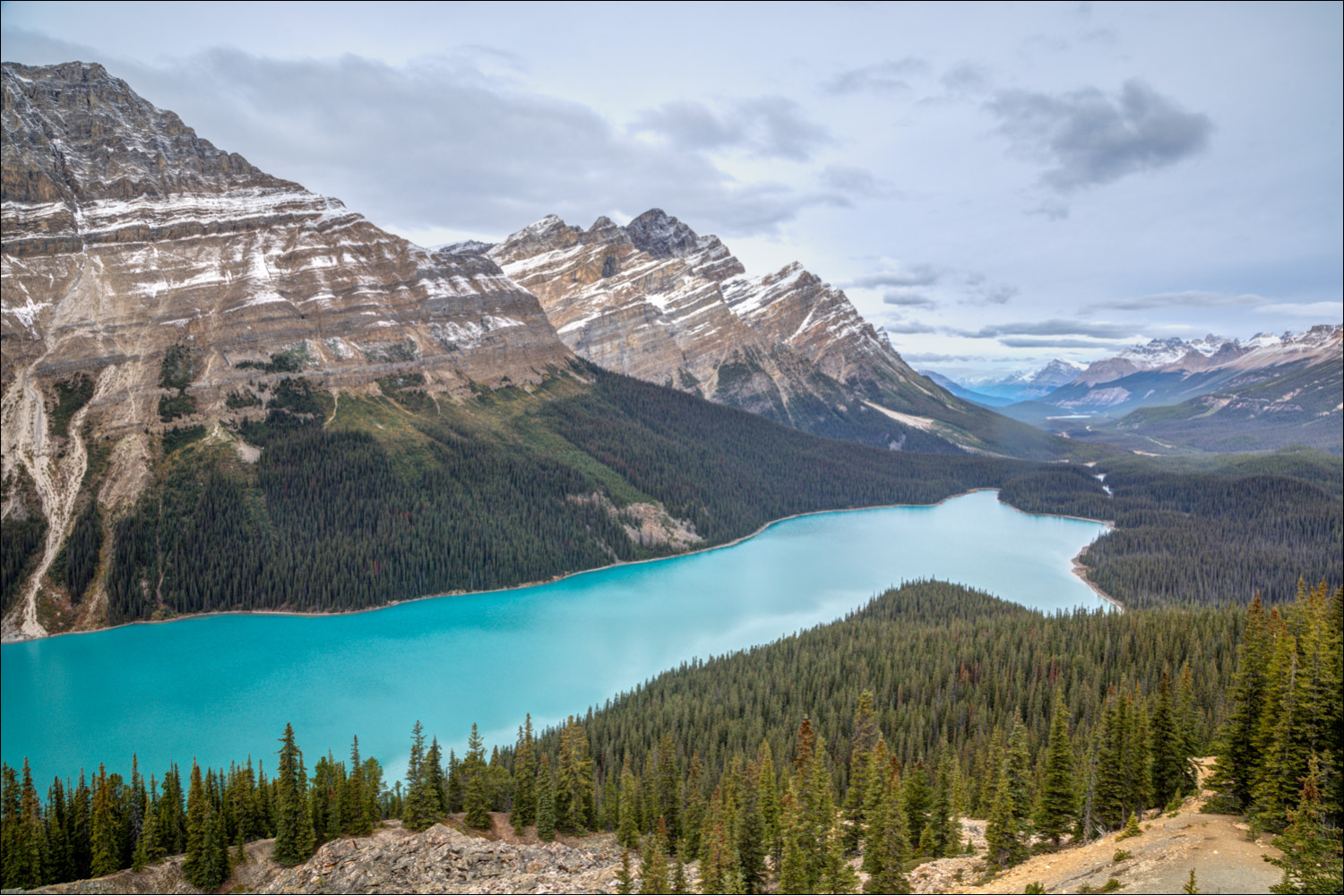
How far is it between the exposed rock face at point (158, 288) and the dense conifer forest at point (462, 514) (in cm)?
853

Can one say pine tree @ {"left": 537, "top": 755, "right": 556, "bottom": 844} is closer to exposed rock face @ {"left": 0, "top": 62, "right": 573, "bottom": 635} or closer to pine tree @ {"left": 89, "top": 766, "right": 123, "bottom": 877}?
pine tree @ {"left": 89, "top": 766, "right": 123, "bottom": 877}

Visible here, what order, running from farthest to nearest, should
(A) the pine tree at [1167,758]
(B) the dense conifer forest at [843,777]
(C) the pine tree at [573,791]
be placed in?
1. (C) the pine tree at [573,791]
2. (A) the pine tree at [1167,758]
3. (B) the dense conifer forest at [843,777]

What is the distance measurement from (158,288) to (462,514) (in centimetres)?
7151

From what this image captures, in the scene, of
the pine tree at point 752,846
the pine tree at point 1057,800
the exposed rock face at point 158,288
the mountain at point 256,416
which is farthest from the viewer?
the exposed rock face at point 158,288

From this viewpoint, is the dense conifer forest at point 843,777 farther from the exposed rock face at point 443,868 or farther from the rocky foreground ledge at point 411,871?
the exposed rock face at point 443,868

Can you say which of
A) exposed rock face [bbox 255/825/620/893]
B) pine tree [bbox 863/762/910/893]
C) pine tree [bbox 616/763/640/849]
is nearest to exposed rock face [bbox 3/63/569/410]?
exposed rock face [bbox 255/825/620/893]

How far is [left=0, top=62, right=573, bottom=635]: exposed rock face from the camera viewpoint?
385ft

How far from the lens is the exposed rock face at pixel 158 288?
385 ft

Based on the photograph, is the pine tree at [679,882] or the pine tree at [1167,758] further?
the pine tree at [1167,758]

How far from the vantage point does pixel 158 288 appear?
13838 cm

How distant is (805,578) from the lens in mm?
124688

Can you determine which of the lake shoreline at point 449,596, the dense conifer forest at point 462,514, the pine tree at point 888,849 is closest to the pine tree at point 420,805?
the pine tree at point 888,849

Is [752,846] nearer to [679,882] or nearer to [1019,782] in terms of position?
[679,882]

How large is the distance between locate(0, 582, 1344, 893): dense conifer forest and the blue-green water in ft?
23.3
